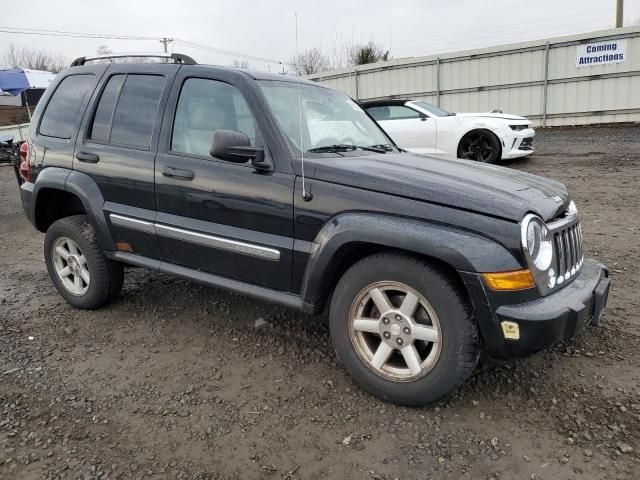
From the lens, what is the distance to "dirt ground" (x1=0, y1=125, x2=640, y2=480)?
7.45ft

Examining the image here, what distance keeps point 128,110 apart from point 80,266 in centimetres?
133

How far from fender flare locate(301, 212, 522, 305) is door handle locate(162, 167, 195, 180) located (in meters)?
1.00

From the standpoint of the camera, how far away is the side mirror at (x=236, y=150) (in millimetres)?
2807

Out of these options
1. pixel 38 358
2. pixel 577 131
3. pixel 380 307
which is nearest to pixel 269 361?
pixel 380 307

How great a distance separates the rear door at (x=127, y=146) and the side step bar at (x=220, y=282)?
2.5 inches

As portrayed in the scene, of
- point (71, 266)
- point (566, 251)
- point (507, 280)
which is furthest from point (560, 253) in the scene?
point (71, 266)

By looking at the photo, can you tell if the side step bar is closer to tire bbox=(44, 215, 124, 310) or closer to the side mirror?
tire bbox=(44, 215, 124, 310)

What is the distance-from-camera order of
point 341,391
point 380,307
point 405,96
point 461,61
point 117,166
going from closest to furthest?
point 380,307
point 341,391
point 117,166
point 461,61
point 405,96

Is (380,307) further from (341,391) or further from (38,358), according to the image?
(38,358)

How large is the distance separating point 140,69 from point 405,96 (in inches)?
652

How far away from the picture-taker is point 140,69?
11.9ft

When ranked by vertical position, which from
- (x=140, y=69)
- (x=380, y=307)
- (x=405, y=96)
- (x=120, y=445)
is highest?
(x=405, y=96)

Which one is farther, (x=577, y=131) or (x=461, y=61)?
(x=461, y=61)

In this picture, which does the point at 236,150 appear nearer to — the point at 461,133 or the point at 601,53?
the point at 461,133
